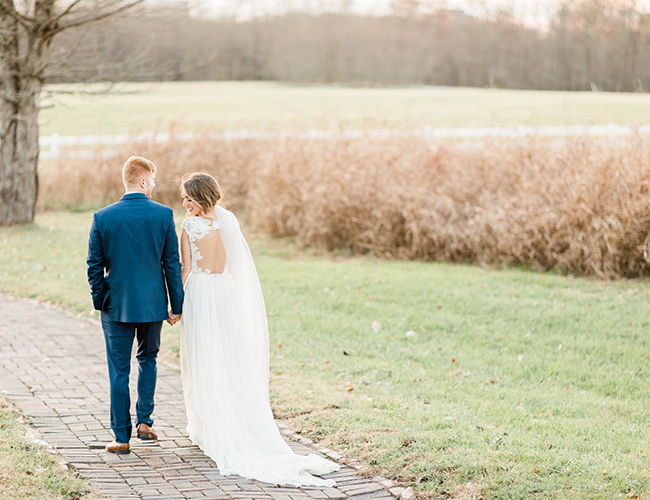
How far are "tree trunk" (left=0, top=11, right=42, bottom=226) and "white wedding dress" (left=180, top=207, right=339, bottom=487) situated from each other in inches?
427

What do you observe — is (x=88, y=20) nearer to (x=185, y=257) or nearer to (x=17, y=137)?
(x=17, y=137)

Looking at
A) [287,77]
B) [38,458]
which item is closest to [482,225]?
[38,458]

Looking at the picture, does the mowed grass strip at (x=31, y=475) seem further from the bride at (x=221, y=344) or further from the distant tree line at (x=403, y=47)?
the distant tree line at (x=403, y=47)

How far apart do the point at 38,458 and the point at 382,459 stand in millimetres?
2137

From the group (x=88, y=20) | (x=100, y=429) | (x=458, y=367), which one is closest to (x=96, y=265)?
(x=100, y=429)

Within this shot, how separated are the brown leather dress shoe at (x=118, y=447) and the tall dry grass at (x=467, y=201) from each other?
7.58 metres

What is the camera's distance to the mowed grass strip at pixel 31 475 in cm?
379

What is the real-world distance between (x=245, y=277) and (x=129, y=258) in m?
0.79

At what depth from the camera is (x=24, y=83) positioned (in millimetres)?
14398

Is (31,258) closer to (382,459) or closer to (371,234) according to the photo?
(371,234)

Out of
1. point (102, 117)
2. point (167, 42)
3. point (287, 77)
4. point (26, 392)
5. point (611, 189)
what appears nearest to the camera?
point (26, 392)

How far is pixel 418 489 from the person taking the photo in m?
4.21

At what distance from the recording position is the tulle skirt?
449cm

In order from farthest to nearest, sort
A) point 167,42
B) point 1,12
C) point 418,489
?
point 167,42 < point 1,12 < point 418,489
